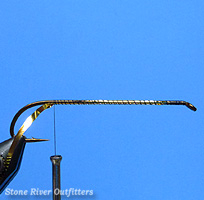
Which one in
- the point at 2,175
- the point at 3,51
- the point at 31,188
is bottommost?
the point at 2,175

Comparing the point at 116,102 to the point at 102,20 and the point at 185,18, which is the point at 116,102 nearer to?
the point at 102,20

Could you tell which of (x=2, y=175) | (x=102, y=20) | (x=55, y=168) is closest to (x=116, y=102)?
(x=55, y=168)

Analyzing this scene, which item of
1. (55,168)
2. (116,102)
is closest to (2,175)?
(55,168)

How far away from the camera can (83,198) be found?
1368mm

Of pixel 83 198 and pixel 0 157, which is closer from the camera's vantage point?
pixel 0 157

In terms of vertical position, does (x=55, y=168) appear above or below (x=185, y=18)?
below

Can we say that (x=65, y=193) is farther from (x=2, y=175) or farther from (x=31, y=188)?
(x=2, y=175)

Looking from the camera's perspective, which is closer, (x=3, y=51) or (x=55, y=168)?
(x=55, y=168)

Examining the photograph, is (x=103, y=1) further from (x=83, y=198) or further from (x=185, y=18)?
(x=83, y=198)

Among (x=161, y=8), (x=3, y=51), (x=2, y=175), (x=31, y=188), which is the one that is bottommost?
(x=2, y=175)

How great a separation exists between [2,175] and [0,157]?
0.05 m

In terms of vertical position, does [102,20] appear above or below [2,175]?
above

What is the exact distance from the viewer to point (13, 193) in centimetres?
138

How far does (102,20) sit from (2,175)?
2.80 feet
